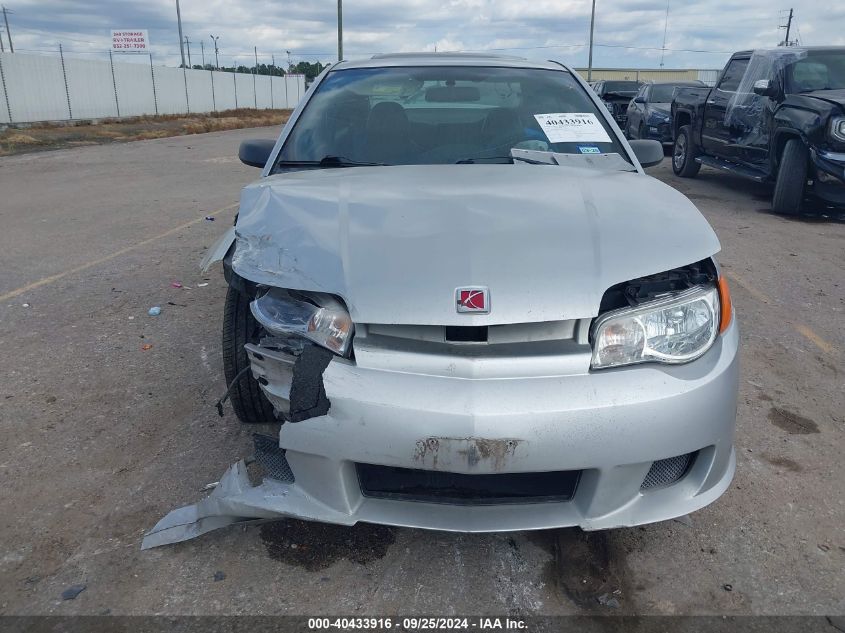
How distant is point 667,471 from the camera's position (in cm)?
204

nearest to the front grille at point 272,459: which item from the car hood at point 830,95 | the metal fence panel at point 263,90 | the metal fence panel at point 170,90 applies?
the car hood at point 830,95

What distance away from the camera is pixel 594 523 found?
6.39 ft

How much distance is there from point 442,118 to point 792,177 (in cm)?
616

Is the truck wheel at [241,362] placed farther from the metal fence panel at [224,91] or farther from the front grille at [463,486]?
the metal fence panel at [224,91]

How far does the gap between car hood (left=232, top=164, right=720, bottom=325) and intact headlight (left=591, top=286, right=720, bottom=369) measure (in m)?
0.10

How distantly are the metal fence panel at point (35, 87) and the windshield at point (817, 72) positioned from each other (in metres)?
24.6

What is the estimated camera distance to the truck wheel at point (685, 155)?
437 inches

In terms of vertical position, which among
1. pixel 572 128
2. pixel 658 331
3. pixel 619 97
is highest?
pixel 619 97

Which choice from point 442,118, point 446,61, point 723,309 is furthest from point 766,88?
point 723,309

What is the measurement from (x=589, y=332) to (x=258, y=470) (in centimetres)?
121

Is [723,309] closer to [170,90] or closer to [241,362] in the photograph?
[241,362]

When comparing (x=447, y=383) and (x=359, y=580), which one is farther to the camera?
(x=359, y=580)

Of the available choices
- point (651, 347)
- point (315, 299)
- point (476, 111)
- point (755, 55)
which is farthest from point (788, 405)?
point (755, 55)

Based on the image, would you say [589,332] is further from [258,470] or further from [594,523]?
[258,470]
